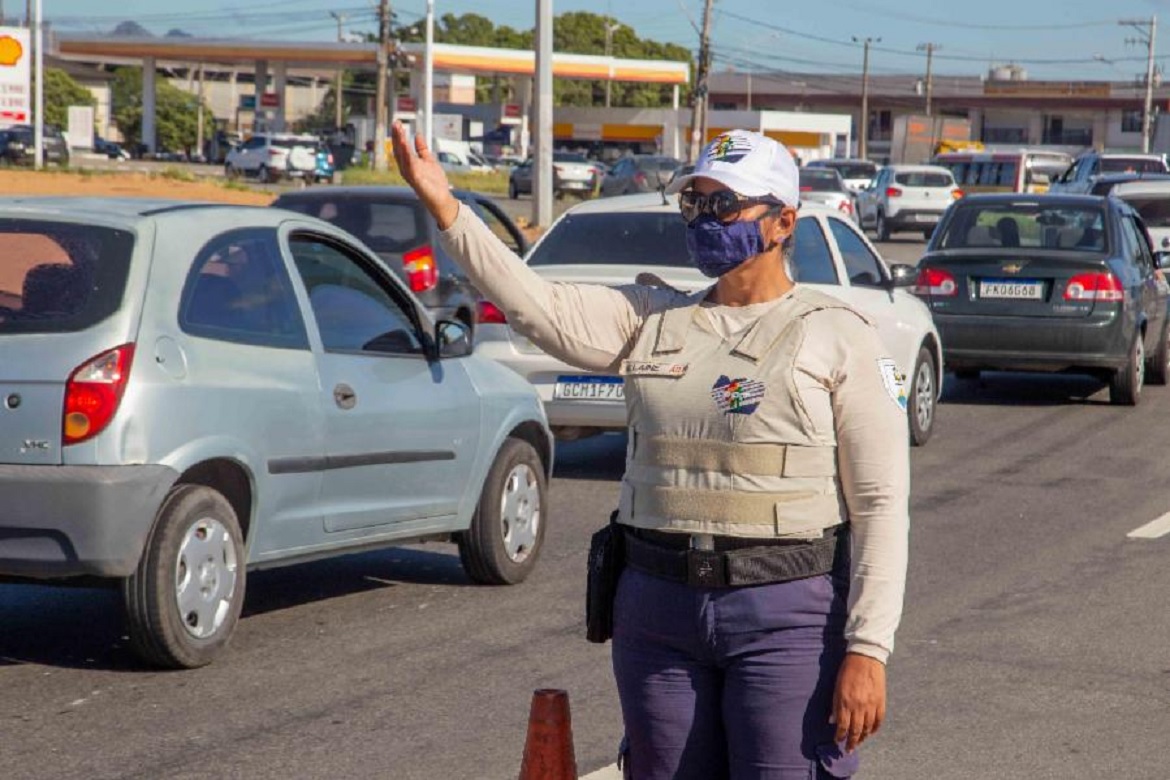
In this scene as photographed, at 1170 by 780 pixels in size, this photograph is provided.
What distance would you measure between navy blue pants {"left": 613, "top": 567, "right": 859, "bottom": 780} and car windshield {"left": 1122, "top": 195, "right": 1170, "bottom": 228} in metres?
21.8

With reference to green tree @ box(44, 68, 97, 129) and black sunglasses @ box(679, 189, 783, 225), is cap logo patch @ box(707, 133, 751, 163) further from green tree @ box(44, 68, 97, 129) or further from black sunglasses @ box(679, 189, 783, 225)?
green tree @ box(44, 68, 97, 129)

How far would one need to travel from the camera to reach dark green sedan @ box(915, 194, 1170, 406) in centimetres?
1558

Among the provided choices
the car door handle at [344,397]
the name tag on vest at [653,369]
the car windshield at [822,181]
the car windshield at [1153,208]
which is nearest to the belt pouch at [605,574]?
the name tag on vest at [653,369]

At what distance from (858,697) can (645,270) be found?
26.5 feet

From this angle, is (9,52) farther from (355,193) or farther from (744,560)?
(744,560)

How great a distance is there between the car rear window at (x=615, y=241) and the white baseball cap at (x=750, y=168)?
312 inches

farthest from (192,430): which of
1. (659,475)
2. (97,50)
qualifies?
(97,50)

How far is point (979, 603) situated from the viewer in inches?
326

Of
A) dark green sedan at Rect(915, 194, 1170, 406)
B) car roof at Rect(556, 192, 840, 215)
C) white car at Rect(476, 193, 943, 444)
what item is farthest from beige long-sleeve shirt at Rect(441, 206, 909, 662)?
dark green sedan at Rect(915, 194, 1170, 406)

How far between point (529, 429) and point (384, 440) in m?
1.19

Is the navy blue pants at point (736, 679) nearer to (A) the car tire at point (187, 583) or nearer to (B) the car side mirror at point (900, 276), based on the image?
(A) the car tire at point (187, 583)

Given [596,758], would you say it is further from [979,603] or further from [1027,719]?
[979,603]

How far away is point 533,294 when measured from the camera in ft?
12.1

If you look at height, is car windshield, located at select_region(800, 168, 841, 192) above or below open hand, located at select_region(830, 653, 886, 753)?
above
